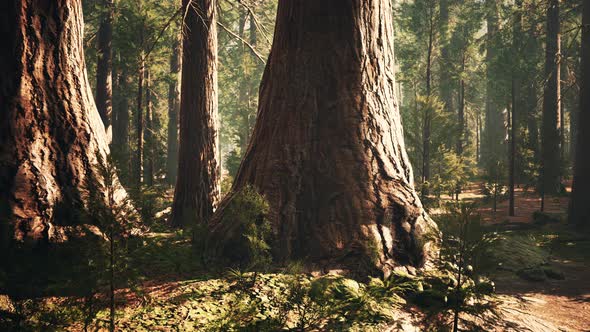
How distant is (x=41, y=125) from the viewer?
546cm

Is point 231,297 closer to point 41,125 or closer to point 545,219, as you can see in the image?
point 41,125

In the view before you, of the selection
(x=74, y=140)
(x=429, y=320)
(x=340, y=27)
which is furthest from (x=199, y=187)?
(x=429, y=320)

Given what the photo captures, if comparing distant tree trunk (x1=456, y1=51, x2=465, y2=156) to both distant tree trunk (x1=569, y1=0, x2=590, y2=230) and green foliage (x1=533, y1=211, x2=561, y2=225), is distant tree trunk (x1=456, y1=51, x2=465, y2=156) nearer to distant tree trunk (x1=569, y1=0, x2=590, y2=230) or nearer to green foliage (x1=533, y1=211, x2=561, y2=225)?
green foliage (x1=533, y1=211, x2=561, y2=225)

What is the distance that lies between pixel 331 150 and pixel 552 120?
1763cm

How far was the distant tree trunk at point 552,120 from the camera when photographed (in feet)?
56.3

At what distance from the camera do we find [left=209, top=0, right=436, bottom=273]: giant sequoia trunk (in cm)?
631

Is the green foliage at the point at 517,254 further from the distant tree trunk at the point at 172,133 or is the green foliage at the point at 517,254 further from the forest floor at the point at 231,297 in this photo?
the distant tree trunk at the point at 172,133

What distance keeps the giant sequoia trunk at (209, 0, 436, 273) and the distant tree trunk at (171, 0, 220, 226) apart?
237 cm

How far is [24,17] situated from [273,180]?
3.83m

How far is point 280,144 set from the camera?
6730 millimetres

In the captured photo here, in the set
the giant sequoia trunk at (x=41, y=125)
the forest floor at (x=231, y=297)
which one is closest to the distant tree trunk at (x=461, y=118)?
the forest floor at (x=231, y=297)

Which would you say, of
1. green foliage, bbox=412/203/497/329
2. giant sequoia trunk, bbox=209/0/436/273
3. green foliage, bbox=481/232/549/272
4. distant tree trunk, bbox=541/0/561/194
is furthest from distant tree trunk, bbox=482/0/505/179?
green foliage, bbox=412/203/497/329

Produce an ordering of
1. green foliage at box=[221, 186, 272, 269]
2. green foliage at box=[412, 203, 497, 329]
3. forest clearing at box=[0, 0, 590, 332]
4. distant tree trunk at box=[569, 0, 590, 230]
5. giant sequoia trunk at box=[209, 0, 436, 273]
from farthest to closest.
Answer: distant tree trunk at box=[569, 0, 590, 230]
giant sequoia trunk at box=[209, 0, 436, 273]
green foliage at box=[221, 186, 272, 269]
green foliage at box=[412, 203, 497, 329]
forest clearing at box=[0, 0, 590, 332]

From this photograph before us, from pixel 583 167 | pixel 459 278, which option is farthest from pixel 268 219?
pixel 583 167
